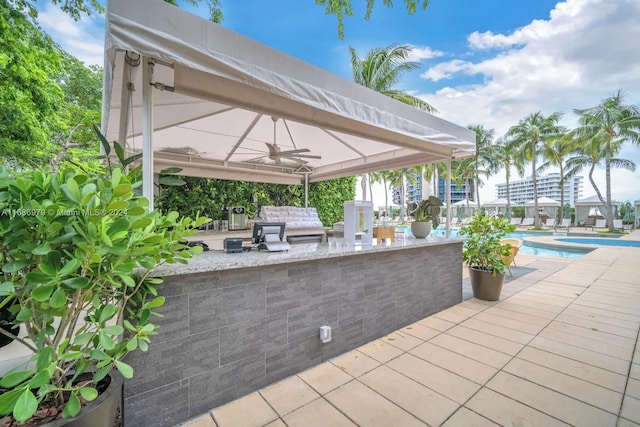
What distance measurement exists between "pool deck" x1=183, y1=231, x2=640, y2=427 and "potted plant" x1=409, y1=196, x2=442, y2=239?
119 cm

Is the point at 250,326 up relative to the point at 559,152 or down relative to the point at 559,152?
down

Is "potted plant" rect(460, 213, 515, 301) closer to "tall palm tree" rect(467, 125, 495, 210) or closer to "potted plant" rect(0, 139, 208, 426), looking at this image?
"potted plant" rect(0, 139, 208, 426)

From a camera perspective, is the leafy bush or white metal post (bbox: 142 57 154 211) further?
the leafy bush

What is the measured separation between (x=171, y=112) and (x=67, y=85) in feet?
37.2

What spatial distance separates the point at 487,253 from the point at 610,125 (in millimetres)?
20527

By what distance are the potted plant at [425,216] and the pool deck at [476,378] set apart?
1187 mm

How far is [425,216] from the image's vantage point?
4.00 metres

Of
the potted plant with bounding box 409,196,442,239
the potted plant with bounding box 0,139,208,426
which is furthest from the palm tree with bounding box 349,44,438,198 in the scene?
the potted plant with bounding box 0,139,208,426

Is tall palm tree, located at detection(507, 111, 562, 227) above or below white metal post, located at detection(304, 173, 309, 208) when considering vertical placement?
above

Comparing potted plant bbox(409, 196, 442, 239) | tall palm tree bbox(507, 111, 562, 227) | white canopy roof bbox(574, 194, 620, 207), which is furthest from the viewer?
white canopy roof bbox(574, 194, 620, 207)

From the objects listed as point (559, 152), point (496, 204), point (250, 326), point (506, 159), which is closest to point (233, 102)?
point (250, 326)

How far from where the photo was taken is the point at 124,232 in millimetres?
978

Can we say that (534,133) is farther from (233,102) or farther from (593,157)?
(233,102)

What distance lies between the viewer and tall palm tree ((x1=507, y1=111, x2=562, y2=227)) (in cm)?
2050
